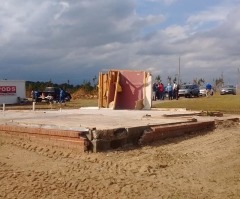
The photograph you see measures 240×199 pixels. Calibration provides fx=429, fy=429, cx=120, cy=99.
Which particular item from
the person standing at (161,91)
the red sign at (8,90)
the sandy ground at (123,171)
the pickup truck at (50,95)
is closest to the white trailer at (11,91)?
the red sign at (8,90)

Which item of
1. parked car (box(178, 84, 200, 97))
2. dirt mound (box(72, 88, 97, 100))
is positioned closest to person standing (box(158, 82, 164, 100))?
parked car (box(178, 84, 200, 97))

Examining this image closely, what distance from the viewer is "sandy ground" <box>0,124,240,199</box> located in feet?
21.0

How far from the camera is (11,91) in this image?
41219 mm

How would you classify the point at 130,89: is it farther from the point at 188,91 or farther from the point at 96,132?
the point at 188,91

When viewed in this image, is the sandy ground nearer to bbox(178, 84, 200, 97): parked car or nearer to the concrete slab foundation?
the concrete slab foundation

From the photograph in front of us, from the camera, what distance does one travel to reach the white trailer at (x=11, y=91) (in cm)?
4023

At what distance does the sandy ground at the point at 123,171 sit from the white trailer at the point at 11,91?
31.3m

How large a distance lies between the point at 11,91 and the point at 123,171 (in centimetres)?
3536

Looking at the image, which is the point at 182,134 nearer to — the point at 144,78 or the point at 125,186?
the point at 125,186

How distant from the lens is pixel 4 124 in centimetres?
1102

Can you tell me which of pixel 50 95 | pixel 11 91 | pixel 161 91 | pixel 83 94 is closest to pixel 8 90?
pixel 11 91

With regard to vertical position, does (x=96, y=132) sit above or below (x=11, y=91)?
below

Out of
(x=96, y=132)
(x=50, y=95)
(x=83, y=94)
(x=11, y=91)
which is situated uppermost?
(x=11, y=91)

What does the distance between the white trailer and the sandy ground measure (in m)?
31.3
